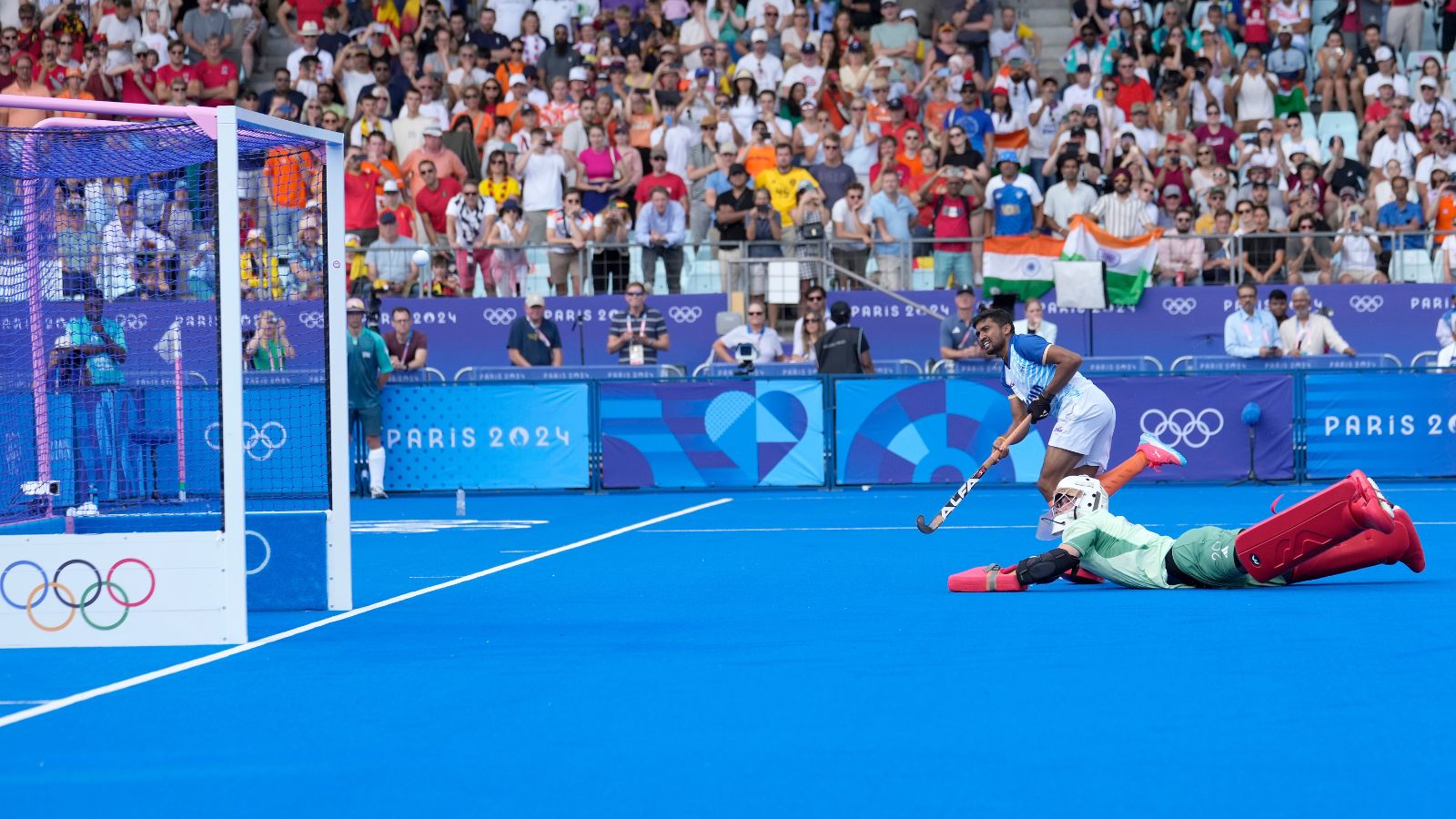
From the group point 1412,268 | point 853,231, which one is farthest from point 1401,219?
point 853,231

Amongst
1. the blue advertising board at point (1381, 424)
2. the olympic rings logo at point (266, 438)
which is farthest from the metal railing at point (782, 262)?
A: the olympic rings logo at point (266, 438)

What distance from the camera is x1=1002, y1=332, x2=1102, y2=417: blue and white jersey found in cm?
1223

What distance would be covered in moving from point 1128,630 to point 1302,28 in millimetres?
21028

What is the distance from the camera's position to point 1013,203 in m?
23.5

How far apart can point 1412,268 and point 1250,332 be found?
322cm

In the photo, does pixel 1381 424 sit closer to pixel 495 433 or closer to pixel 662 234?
pixel 662 234

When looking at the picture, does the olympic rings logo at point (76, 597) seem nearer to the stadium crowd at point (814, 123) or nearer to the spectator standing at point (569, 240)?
the stadium crowd at point (814, 123)

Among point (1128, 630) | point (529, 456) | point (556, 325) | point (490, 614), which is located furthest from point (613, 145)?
point (1128, 630)

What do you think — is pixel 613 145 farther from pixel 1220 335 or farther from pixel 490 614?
pixel 490 614

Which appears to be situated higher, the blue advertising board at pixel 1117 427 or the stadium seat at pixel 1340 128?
the stadium seat at pixel 1340 128

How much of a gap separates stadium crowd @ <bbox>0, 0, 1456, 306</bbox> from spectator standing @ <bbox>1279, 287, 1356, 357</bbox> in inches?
47.4

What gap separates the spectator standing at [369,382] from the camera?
66.7 feet

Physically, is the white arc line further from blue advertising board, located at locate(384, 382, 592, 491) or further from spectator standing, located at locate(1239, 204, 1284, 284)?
spectator standing, located at locate(1239, 204, 1284, 284)

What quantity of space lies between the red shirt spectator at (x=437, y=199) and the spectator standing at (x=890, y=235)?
5753 mm
